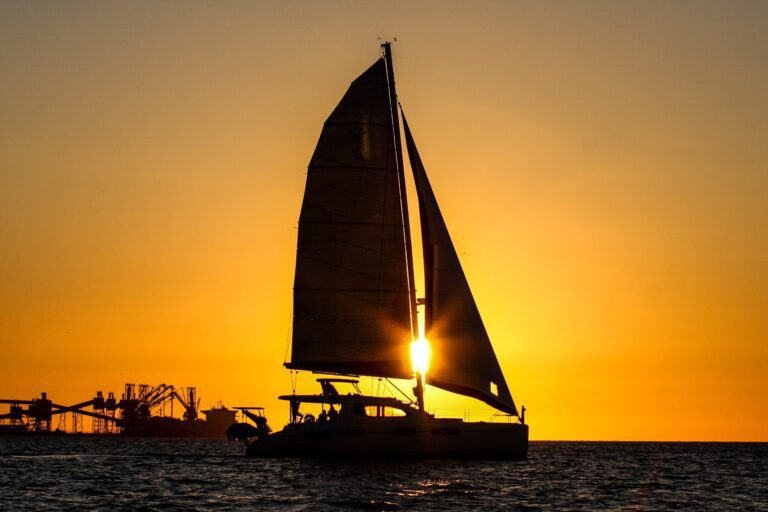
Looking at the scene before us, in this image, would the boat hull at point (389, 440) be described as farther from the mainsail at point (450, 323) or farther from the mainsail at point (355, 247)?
the mainsail at point (355, 247)

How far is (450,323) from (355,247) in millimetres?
6187

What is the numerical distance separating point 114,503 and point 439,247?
861 inches

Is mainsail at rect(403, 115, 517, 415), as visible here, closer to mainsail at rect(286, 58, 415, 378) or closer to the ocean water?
mainsail at rect(286, 58, 415, 378)

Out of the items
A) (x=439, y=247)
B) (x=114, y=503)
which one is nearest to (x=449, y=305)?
(x=439, y=247)

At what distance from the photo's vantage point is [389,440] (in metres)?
56.0

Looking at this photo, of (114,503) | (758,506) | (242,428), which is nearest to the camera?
(114,503)

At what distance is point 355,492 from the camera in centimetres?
4641

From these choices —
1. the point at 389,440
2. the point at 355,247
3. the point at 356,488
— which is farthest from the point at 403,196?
the point at 356,488

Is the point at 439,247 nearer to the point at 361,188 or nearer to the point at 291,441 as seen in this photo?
the point at 361,188

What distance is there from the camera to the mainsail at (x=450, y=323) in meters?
57.7

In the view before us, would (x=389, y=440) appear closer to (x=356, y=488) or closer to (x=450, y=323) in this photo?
(x=450, y=323)

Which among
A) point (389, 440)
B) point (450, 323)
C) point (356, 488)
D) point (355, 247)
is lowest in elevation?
point (356, 488)

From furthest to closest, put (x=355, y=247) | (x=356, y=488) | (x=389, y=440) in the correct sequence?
(x=355, y=247) < (x=389, y=440) < (x=356, y=488)

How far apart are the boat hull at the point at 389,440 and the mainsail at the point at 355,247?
2.96 meters
